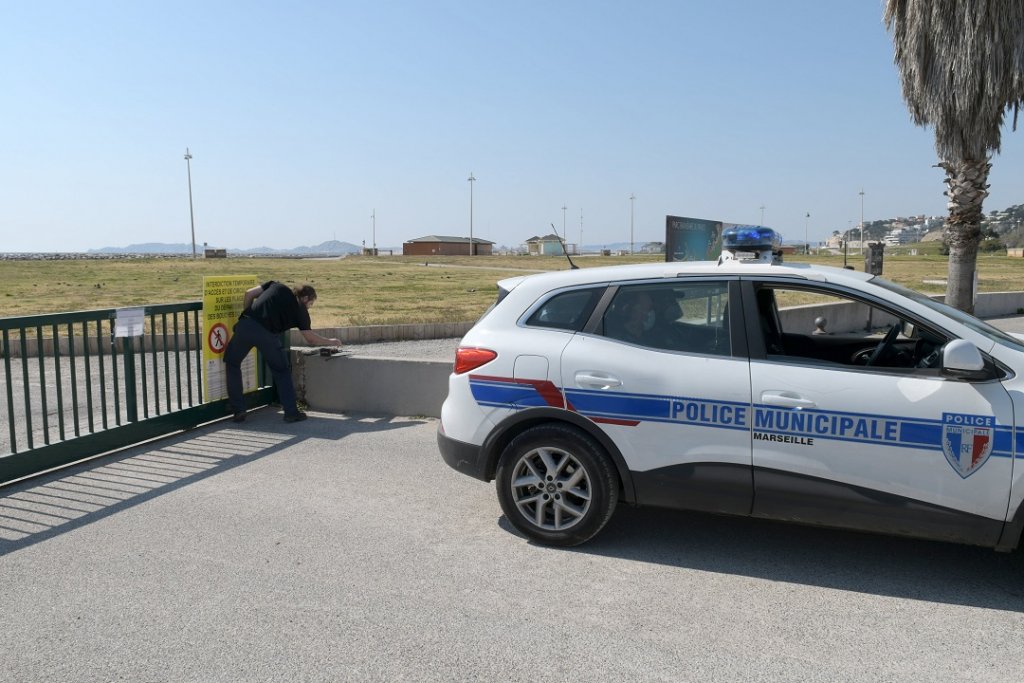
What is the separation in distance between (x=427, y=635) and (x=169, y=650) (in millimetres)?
1118

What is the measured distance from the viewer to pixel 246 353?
787 cm

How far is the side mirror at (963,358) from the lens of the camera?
148 inches

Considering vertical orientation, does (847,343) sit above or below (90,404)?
above

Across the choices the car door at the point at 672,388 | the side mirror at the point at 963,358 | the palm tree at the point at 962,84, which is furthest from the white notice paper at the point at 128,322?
the palm tree at the point at 962,84

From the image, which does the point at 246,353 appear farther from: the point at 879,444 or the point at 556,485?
the point at 879,444

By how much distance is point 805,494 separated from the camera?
163 inches

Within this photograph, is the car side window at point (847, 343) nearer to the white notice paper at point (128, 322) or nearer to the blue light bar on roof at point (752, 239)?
the blue light bar on roof at point (752, 239)

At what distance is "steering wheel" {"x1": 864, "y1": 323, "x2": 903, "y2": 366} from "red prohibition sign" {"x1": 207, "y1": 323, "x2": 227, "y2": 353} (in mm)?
5871

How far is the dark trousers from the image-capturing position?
7711 millimetres

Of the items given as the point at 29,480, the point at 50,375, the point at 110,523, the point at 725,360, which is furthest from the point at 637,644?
the point at 50,375

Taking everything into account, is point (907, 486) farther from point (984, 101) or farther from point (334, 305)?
point (334, 305)

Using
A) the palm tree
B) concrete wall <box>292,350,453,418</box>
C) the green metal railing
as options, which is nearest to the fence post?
the green metal railing

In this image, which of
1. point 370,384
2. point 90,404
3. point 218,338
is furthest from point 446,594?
point 218,338

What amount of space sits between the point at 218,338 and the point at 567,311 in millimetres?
4454
